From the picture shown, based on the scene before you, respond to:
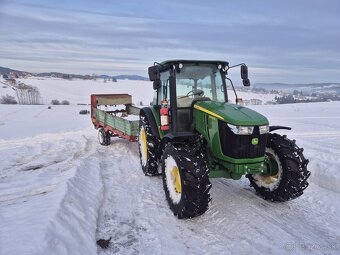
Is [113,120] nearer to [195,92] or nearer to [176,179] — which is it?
[195,92]

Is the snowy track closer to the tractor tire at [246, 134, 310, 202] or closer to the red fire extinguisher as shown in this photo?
the tractor tire at [246, 134, 310, 202]

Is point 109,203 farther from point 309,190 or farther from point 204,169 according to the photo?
point 309,190

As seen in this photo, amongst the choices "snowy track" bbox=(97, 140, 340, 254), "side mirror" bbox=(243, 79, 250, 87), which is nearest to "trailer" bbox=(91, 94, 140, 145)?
"snowy track" bbox=(97, 140, 340, 254)

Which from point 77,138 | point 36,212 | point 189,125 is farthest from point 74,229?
point 77,138

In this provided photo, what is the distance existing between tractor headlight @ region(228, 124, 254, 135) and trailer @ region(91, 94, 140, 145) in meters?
4.45

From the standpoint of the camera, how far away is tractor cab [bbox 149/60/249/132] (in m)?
5.83

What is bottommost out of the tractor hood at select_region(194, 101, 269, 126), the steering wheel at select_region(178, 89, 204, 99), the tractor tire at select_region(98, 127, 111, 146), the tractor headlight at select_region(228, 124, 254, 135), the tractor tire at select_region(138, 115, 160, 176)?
the tractor tire at select_region(98, 127, 111, 146)

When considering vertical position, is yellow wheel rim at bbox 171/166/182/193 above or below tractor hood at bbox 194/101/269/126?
below

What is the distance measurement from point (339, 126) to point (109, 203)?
14.1m

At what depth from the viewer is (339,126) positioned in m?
16.1

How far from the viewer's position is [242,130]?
4875 millimetres

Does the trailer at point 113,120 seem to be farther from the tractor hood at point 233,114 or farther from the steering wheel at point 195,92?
the tractor hood at point 233,114

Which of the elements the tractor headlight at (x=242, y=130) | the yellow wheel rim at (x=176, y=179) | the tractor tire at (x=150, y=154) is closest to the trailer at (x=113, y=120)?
the tractor tire at (x=150, y=154)

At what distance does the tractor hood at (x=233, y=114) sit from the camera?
491 cm
